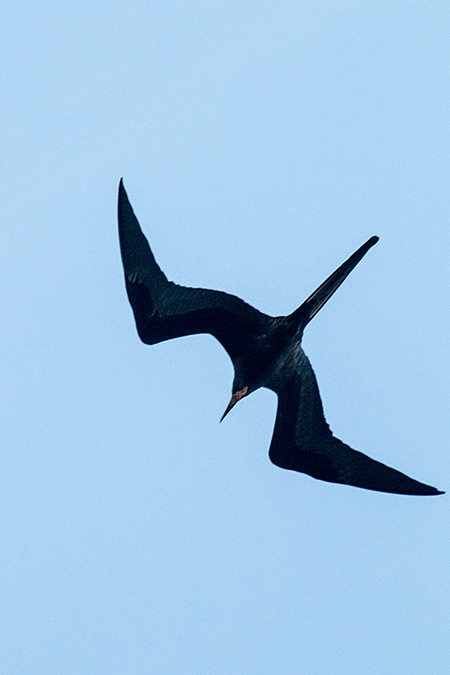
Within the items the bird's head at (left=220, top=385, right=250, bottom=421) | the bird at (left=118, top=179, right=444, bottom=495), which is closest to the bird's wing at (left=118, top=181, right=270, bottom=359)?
the bird at (left=118, top=179, right=444, bottom=495)

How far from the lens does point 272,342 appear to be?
1573 cm

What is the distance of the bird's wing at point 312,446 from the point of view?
1620cm

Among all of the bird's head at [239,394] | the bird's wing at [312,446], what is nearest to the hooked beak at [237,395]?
the bird's head at [239,394]

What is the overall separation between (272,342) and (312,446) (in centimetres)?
212

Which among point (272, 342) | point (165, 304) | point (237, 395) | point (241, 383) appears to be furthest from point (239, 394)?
point (165, 304)

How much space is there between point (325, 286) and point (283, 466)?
359 cm

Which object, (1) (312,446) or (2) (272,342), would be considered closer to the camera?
(2) (272,342)

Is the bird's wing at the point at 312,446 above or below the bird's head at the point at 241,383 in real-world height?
below

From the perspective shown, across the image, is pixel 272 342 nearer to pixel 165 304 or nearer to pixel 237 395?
pixel 237 395

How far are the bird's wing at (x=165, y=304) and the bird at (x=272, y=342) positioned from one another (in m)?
0.02

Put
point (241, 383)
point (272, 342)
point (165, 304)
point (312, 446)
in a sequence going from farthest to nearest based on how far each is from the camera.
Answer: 1. point (312, 446)
2. point (241, 383)
3. point (272, 342)
4. point (165, 304)

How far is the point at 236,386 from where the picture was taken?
1625 centimetres

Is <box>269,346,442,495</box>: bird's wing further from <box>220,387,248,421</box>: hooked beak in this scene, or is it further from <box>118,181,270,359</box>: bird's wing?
<box>118,181,270,359</box>: bird's wing

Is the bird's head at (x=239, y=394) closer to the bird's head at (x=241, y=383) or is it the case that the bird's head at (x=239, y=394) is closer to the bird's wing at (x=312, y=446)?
the bird's head at (x=241, y=383)
